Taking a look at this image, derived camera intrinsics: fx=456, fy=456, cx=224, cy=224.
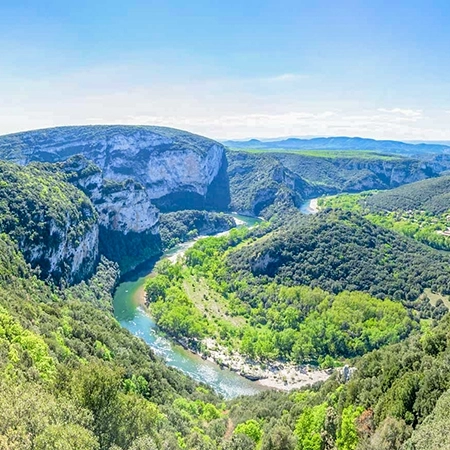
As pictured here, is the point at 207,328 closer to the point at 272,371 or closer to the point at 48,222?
the point at 272,371

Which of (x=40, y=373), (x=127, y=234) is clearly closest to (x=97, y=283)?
(x=127, y=234)

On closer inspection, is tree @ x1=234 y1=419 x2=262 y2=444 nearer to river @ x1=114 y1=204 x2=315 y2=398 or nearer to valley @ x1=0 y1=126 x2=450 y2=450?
valley @ x1=0 y1=126 x2=450 y2=450

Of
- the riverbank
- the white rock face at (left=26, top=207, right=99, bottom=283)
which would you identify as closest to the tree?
the riverbank

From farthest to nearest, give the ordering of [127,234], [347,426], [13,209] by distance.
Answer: [127,234] → [13,209] → [347,426]

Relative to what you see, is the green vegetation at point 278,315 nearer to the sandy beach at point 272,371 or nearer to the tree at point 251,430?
the sandy beach at point 272,371

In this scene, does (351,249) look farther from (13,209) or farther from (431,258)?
(13,209)
